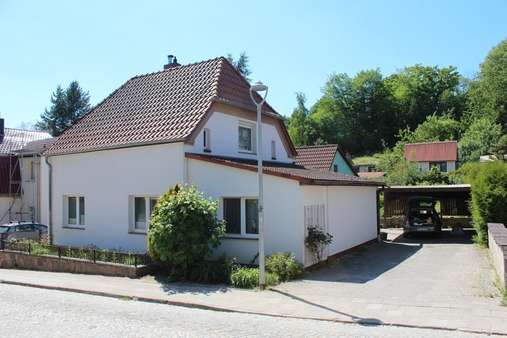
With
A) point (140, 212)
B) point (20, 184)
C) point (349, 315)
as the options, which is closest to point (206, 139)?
point (140, 212)

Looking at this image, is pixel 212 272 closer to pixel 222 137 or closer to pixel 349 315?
pixel 349 315

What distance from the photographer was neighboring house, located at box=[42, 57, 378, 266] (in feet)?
47.2

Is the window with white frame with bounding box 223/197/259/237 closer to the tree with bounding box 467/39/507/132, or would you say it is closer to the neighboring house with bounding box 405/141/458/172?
the neighboring house with bounding box 405/141/458/172

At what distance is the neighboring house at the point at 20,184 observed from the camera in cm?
2895

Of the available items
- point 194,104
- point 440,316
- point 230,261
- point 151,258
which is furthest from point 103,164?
point 440,316

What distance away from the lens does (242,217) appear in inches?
579

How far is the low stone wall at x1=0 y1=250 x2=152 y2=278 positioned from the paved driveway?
4.65m

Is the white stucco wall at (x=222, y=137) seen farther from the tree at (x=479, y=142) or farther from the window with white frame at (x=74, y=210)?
the tree at (x=479, y=142)

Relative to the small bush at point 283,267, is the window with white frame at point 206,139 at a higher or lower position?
higher

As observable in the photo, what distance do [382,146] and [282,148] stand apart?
70.0 m

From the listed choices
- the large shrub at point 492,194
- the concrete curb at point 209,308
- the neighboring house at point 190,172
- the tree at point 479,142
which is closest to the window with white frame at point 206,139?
the neighboring house at point 190,172

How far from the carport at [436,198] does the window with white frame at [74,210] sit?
16.2m

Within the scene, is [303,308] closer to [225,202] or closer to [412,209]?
[225,202]

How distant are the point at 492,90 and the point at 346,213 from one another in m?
67.8
